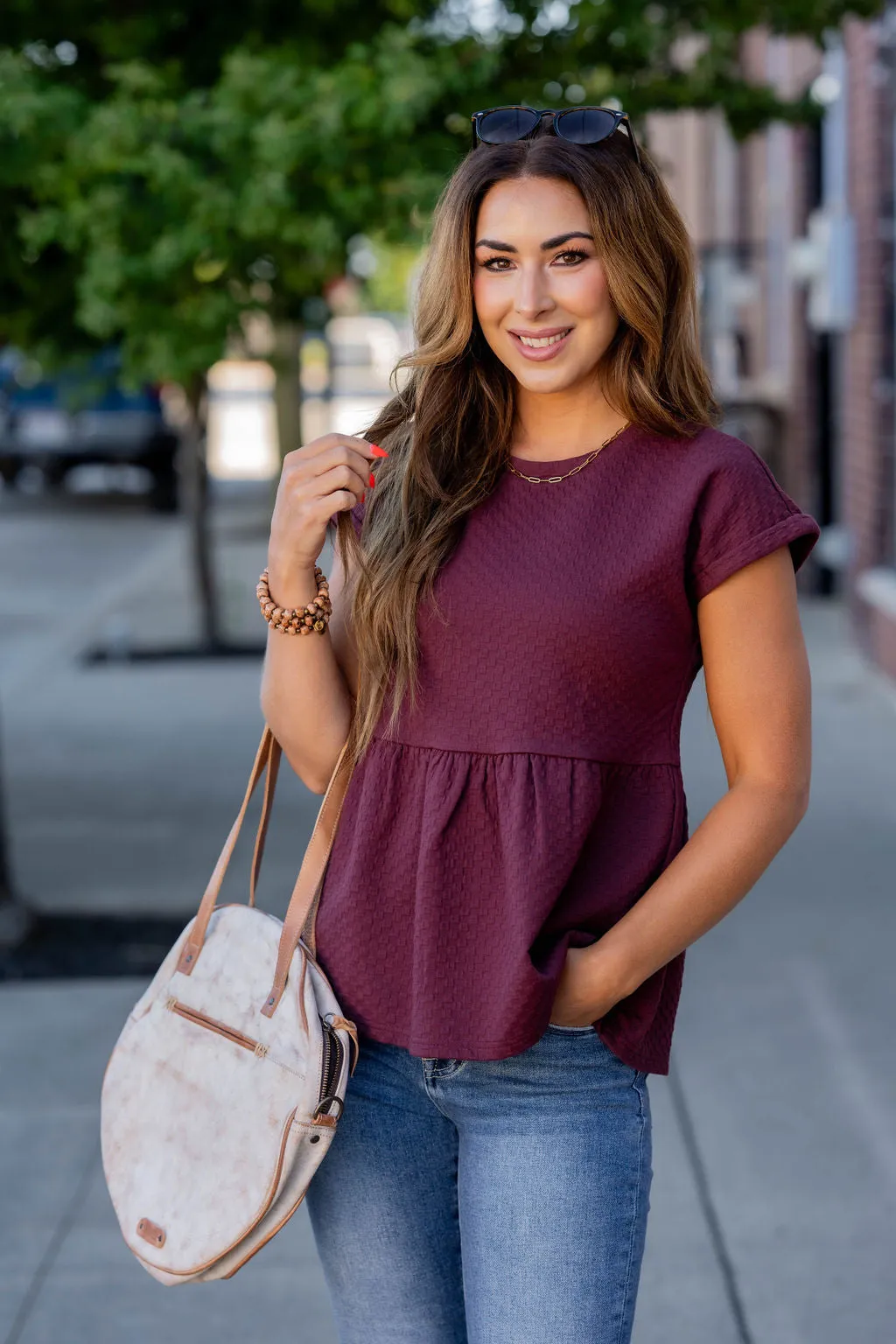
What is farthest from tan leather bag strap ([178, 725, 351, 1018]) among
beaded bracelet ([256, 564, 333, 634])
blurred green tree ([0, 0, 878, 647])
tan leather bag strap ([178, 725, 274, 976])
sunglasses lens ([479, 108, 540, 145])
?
blurred green tree ([0, 0, 878, 647])

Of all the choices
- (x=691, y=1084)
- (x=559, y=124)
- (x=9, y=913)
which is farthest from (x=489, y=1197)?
(x=9, y=913)

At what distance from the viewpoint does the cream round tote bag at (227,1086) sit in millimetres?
1852

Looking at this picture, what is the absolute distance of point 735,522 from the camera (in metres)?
1.82

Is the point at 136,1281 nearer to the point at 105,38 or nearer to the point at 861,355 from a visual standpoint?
the point at 105,38

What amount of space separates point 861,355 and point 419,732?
8.01 meters

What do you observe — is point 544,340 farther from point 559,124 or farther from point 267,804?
point 267,804

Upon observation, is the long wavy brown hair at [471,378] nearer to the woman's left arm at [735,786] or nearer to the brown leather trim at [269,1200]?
the woman's left arm at [735,786]

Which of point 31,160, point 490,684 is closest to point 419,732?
point 490,684

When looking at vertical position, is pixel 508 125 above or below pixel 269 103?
below

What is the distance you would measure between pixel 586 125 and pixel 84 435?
1926 centimetres

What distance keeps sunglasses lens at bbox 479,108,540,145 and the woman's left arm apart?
1.77 feet

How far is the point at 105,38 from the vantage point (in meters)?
5.52

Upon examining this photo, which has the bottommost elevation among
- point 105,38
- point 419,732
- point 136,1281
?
point 136,1281

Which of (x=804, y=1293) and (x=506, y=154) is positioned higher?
(x=506, y=154)
